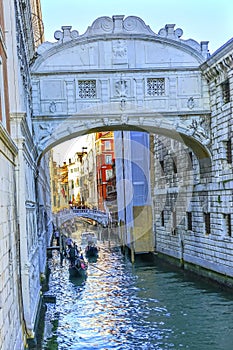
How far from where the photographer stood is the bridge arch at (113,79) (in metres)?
12.7

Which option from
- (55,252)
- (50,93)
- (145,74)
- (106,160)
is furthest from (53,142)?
(106,160)

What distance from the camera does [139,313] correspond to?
414 inches

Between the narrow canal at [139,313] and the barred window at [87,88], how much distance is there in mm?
4710

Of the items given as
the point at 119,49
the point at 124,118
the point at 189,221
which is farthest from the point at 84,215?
the point at 119,49

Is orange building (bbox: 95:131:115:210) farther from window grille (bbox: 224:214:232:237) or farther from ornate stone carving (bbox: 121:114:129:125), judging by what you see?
window grille (bbox: 224:214:232:237)

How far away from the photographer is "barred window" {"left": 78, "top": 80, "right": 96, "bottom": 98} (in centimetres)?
1284

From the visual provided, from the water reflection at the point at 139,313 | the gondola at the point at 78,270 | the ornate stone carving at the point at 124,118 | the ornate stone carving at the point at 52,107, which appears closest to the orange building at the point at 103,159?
the gondola at the point at 78,270

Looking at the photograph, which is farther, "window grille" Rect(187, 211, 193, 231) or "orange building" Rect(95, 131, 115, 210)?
"orange building" Rect(95, 131, 115, 210)

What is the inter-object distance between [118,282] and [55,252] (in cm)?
988

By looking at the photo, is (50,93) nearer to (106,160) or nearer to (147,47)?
(147,47)

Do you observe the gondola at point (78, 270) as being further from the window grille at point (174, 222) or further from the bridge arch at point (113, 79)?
the bridge arch at point (113, 79)

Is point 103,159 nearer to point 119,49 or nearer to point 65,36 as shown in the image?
point 119,49

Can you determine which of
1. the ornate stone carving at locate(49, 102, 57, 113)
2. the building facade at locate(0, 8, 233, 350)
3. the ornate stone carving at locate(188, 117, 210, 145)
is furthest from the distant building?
the ornate stone carving at locate(49, 102, 57, 113)

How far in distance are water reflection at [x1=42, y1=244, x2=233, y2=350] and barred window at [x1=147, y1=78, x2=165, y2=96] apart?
4.70 meters
